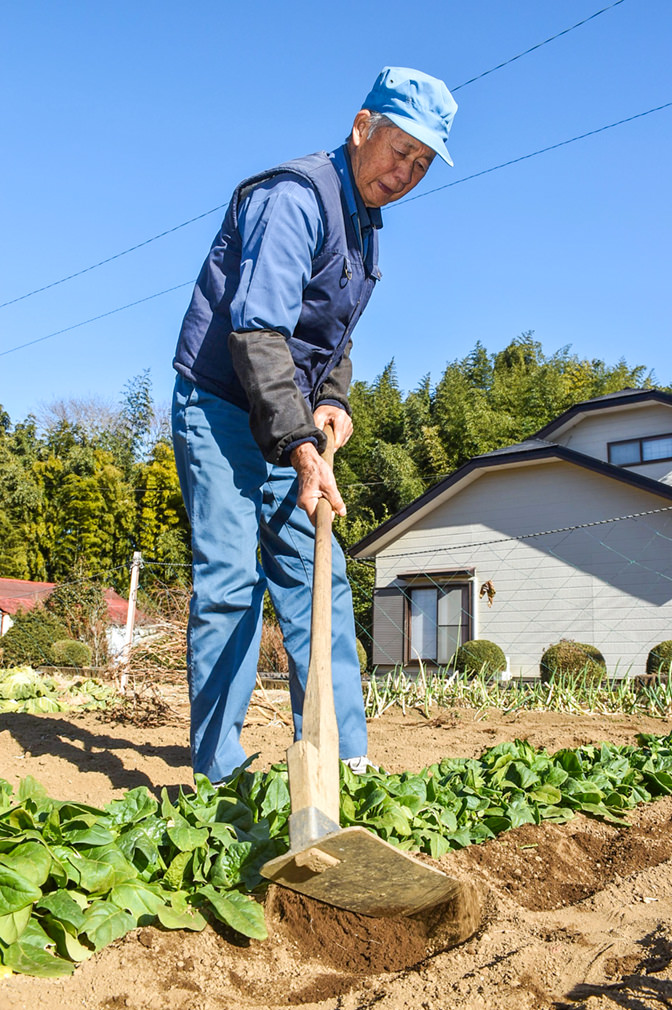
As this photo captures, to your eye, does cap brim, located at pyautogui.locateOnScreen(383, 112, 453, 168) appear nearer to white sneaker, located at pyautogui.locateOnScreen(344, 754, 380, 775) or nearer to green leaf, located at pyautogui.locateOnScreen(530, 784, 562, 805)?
white sneaker, located at pyautogui.locateOnScreen(344, 754, 380, 775)

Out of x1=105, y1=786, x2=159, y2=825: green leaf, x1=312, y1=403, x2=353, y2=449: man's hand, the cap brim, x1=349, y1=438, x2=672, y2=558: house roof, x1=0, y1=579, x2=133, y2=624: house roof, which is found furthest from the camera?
x1=0, y1=579, x2=133, y2=624: house roof

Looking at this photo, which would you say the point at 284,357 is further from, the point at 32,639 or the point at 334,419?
the point at 32,639

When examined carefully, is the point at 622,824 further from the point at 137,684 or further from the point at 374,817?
the point at 137,684

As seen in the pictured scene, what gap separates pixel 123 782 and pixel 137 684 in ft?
9.46

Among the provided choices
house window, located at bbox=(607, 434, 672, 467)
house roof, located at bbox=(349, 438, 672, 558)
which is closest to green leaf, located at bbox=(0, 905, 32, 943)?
house roof, located at bbox=(349, 438, 672, 558)

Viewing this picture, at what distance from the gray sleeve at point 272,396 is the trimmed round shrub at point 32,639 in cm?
1415

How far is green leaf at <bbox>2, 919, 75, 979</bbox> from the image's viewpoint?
1.38 m

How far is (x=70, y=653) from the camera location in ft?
54.2

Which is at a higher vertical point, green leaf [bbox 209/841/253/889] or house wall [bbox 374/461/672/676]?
house wall [bbox 374/461/672/676]

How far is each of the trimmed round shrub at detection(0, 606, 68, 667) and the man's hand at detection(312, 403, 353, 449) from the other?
1365 centimetres

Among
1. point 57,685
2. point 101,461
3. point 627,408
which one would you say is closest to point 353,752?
point 57,685

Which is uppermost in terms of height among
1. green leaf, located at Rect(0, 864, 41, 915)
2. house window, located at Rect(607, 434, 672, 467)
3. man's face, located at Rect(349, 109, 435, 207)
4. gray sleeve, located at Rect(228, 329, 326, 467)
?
house window, located at Rect(607, 434, 672, 467)

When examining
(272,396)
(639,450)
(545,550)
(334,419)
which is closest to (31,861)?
(272,396)

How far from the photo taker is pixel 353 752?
2539 mm
